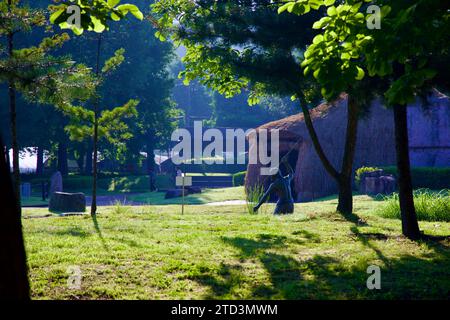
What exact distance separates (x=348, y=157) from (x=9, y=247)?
35.2 ft

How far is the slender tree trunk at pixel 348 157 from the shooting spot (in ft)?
42.6

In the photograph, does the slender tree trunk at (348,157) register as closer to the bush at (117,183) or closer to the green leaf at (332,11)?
the green leaf at (332,11)

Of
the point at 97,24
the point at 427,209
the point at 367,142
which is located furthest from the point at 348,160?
the point at 367,142

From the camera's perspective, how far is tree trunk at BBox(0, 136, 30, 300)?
3.43m

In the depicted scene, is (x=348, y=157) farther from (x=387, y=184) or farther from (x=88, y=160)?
(x=88, y=160)

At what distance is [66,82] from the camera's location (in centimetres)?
865

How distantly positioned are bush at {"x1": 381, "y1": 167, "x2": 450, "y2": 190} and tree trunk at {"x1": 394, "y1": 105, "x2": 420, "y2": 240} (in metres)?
13.2

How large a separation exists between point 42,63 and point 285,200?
27.6ft

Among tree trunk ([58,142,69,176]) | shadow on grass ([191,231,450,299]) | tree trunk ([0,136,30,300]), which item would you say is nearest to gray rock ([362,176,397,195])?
shadow on grass ([191,231,450,299])

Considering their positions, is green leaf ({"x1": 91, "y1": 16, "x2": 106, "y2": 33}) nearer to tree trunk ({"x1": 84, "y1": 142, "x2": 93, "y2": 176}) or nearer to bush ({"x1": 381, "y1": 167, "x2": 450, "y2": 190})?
bush ({"x1": 381, "y1": 167, "x2": 450, "y2": 190})

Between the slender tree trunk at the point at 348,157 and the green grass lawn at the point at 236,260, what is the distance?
1722 millimetres

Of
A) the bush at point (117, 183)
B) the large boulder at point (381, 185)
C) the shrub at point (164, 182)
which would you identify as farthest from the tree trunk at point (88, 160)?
the large boulder at point (381, 185)

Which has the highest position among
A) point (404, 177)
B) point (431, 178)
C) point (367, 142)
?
point (367, 142)

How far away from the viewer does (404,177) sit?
29.2 feet
